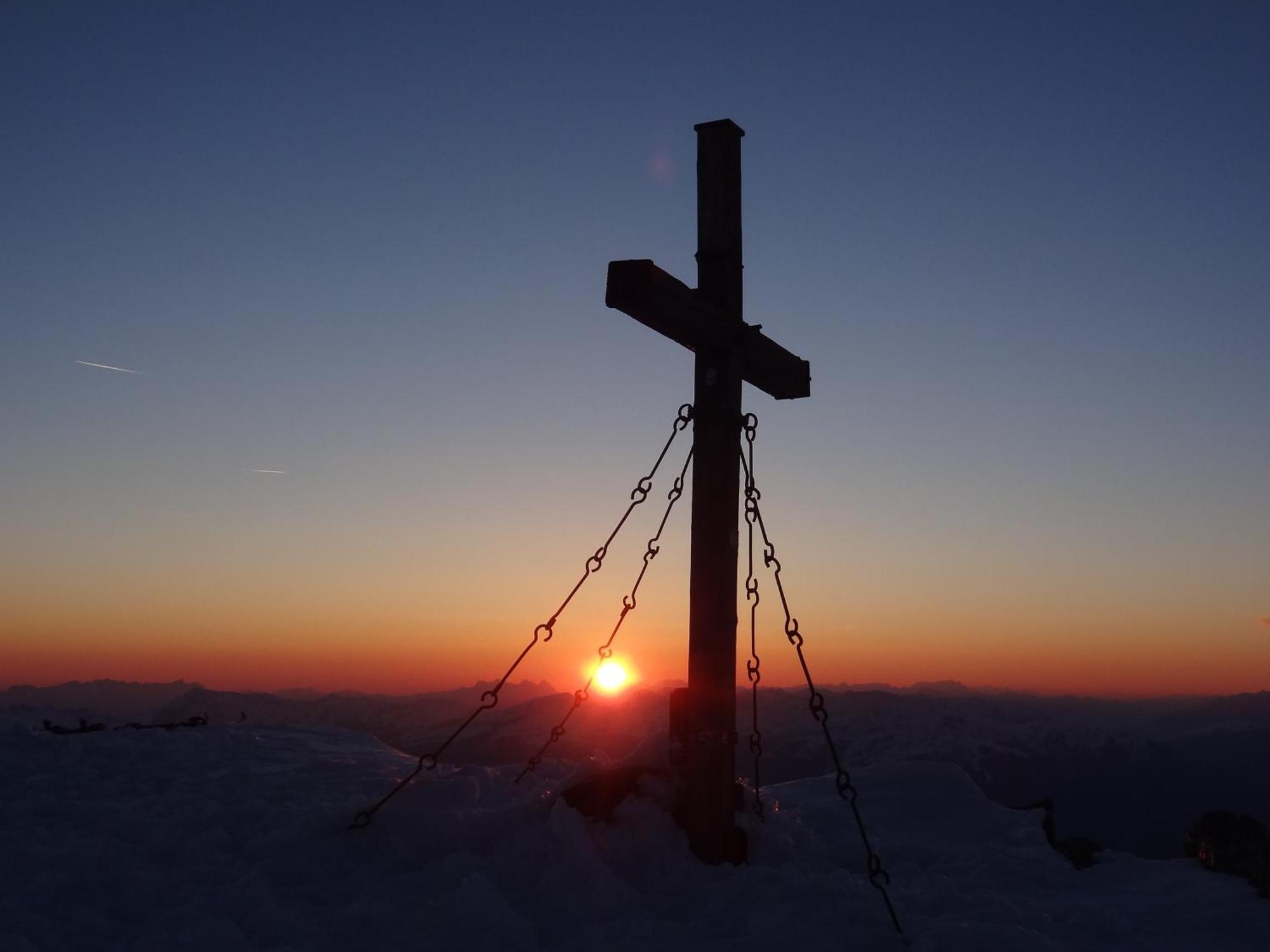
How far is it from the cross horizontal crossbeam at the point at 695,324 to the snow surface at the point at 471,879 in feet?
12.1

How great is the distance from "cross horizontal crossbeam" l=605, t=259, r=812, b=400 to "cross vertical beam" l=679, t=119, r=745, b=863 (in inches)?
3.6

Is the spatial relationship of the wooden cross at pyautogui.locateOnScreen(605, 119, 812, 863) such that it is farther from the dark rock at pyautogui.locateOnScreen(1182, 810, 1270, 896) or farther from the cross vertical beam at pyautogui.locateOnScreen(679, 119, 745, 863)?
the dark rock at pyautogui.locateOnScreen(1182, 810, 1270, 896)

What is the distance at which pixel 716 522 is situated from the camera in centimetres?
761

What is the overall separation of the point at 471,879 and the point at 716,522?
3.11 m

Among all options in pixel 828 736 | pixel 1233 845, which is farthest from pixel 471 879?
pixel 1233 845

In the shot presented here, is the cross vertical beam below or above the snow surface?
above

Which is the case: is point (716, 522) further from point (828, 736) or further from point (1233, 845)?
point (1233, 845)

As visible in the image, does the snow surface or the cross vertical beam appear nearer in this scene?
the snow surface

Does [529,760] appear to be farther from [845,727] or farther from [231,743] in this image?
[845,727]

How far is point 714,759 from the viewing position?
24.2ft

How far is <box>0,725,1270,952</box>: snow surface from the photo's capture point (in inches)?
233

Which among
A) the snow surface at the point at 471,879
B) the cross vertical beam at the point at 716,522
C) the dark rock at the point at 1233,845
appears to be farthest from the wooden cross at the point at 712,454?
the dark rock at the point at 1233,845

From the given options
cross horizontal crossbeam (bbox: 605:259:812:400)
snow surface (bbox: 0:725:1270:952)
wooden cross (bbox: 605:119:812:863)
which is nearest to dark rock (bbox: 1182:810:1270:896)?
snow surface (bbox: 0:725:1270:952)

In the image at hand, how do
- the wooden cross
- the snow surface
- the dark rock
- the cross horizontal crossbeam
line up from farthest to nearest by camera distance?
the dark rock < the wooden cross < the cross horizontal crossbeam < the snow surface
